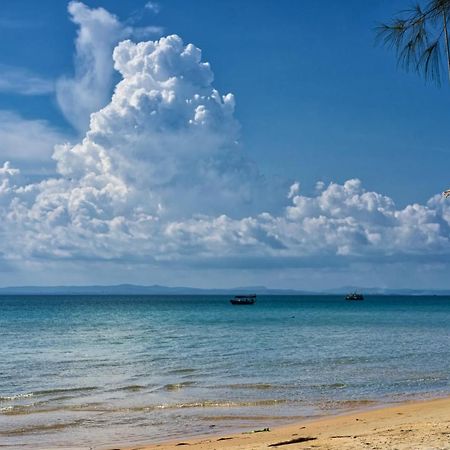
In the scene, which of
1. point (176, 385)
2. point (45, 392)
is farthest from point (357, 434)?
point (45, 392)

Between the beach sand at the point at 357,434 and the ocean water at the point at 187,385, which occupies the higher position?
the beach sand at the point at 357,434

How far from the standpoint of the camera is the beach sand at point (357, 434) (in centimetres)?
1448

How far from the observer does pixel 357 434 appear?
16.7 meters

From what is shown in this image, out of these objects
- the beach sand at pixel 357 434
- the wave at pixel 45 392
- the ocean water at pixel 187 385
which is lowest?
the ocean water at pixel 187 385

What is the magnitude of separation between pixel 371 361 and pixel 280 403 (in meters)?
14.8

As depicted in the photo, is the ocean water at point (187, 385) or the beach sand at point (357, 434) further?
the ocean water at point (187, 385)

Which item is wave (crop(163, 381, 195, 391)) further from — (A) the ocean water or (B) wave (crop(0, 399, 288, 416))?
(B) wave (crop(0, 399, 288, 416))

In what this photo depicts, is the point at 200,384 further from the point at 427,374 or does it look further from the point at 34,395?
the point at 427,374

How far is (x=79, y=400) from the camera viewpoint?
84.7 feet

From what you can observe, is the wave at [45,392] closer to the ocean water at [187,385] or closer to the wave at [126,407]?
the ocean water at [187,385]

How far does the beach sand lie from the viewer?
47.5ft

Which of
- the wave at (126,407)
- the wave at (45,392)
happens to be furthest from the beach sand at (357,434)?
the wave at (45,392)

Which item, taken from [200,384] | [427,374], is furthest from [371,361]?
[200,384]

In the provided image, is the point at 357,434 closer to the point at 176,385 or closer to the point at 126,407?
the point at 126,407
